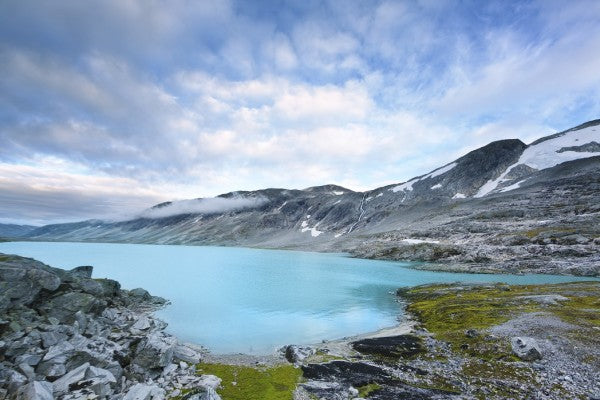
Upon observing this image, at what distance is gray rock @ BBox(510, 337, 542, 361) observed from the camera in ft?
79.4

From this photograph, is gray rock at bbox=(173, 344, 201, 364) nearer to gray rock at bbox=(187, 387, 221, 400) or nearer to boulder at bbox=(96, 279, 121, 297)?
gray rock at bbox=(187, 387, 221, 400)

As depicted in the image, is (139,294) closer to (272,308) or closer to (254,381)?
(272,308)

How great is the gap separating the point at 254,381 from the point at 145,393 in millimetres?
7073

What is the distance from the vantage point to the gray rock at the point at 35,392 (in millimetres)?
16078

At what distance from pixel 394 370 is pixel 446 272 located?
9698cm

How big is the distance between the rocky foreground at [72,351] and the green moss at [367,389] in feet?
29.0

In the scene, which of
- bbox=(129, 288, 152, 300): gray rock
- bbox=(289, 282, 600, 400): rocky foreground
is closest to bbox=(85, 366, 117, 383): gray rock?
bbox=(289, 282, 600, 400): rocky foreground

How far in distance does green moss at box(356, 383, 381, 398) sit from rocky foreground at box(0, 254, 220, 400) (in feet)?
29.0

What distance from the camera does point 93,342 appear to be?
26.0 meters

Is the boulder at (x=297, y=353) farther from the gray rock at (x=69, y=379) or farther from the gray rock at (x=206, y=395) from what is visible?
the gray rock at (x=69, y=379)

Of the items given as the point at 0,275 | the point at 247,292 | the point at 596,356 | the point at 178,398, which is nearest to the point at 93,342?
the point at 0,275

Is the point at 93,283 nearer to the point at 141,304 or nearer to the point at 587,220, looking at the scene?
the point at 141,304

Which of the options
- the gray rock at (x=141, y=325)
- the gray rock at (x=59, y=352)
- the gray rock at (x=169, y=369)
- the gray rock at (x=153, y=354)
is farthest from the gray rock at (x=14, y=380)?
the gray rock at (x=141, y=325)

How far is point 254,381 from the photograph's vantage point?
22.3 m
